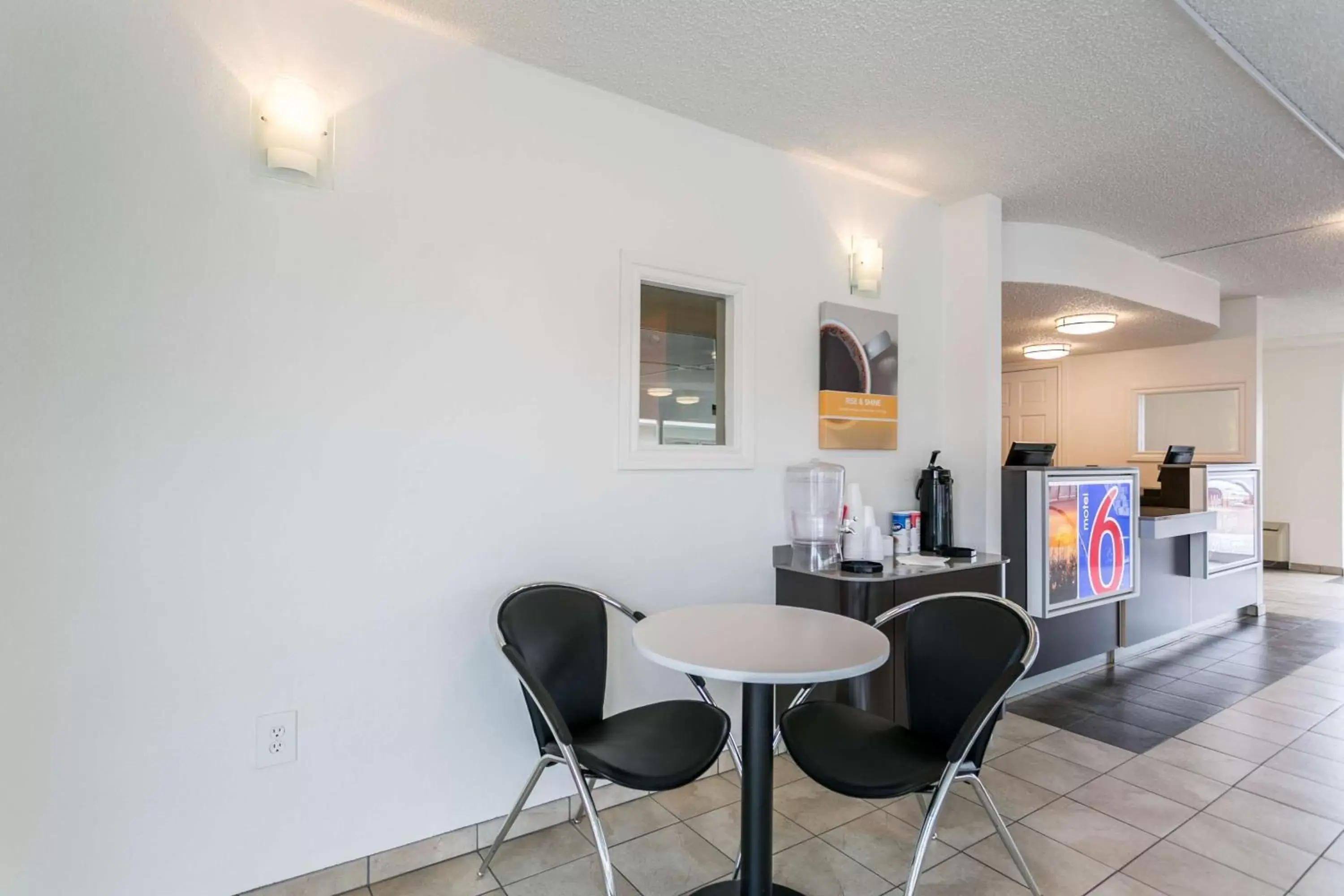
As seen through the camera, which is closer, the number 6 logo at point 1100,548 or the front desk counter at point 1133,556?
the front desk counter at point 1133,556

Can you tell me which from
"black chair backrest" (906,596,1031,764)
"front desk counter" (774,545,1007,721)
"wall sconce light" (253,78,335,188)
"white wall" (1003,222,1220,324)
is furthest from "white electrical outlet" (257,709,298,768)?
"white wall" (1003,222,1220,324)

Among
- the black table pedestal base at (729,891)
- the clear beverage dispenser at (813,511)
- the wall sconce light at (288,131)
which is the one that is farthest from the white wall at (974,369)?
the wall sconce light at (288,131)

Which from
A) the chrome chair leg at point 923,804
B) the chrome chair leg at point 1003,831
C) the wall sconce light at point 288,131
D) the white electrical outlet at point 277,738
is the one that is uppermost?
the wall sconce light at point 288,131

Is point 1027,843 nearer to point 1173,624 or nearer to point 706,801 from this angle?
point 706,801

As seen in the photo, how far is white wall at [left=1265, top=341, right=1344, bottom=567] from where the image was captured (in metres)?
7.45

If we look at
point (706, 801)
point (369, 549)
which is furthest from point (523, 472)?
point (706, 801)

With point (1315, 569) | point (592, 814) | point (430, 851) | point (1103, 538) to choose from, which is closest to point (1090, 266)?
point (1103, 538)

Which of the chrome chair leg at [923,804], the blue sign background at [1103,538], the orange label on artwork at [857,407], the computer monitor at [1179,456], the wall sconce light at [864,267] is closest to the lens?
the chrome chair leg at [923,804]

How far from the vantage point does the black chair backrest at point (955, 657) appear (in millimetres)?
2008

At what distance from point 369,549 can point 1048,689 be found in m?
3.80

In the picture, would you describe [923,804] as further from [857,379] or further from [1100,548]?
[1100,548]

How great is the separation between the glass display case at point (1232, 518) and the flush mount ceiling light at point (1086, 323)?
133 centimetres

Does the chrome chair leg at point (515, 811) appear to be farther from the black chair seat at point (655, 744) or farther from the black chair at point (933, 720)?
the black chair at point (933, 720)

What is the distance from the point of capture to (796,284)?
3.22 meters
